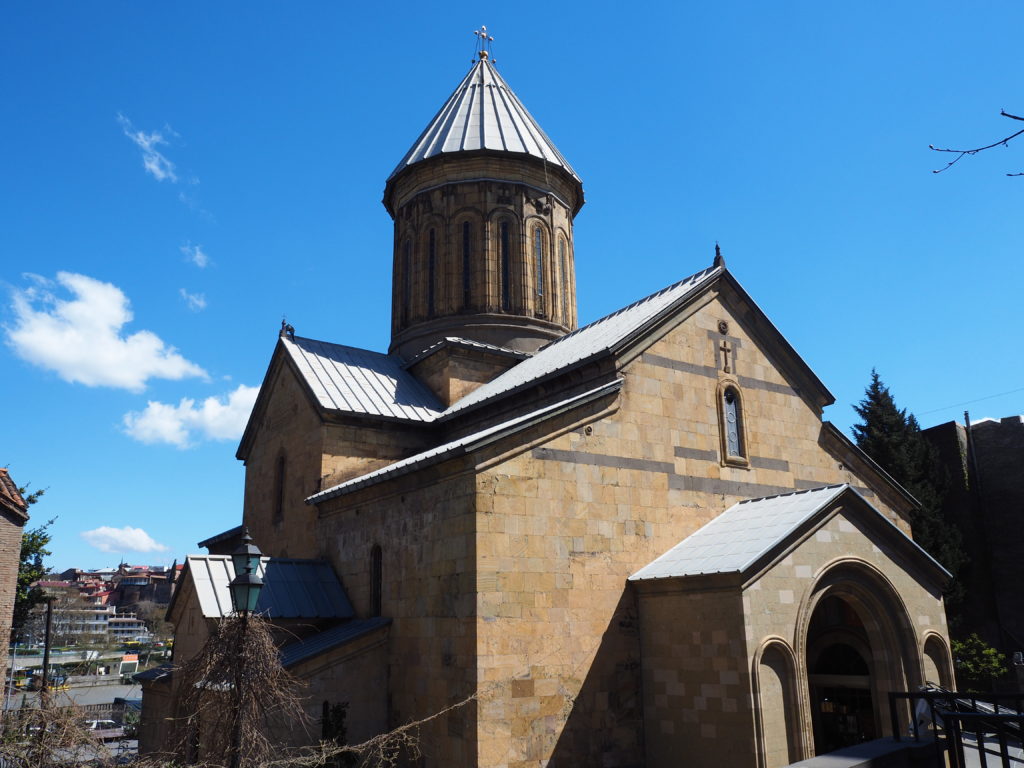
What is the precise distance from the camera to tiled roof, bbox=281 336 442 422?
49.2 feet

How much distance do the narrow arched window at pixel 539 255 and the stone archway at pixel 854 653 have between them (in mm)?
9695

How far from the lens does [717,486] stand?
12180 mm

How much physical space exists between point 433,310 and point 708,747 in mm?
11657

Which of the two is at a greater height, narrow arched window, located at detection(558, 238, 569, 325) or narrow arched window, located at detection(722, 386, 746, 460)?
narrow arched window, located at detection(558, 238, 569, 325)

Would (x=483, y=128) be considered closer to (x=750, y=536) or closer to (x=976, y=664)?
(x=750, y=536)

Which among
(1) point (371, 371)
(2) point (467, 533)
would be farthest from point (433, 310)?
(2) point (467, 533)

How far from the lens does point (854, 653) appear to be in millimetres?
11273

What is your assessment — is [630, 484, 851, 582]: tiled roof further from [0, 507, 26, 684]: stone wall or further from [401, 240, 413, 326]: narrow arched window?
[0, 507, 26, 684]: stone wall

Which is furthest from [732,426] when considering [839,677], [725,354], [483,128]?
[483,128]

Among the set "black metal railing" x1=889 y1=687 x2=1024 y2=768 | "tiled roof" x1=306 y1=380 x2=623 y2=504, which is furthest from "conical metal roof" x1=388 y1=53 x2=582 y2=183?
"black metal railing" x1=889 y1=687 x2=1024 y2=768

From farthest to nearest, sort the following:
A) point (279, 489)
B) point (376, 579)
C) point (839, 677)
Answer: point (279, 489) → point (376, 579) → point (839, 677)

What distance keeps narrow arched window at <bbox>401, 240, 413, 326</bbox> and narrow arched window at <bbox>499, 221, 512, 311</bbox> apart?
2.36m

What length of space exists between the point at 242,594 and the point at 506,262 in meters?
12.7

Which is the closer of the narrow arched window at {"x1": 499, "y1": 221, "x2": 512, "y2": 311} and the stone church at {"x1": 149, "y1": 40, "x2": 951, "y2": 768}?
the stone church at {"x1": 149, "y1": 40, "x2": 951, "y2": 768}
